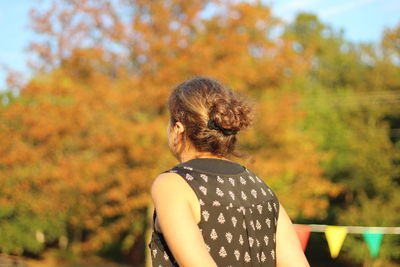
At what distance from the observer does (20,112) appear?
1335 centimetres

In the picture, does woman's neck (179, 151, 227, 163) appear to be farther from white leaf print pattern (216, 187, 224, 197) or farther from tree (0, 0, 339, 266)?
tree (0, 0, 339, 266)

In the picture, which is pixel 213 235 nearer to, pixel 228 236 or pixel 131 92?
pixel 228 236

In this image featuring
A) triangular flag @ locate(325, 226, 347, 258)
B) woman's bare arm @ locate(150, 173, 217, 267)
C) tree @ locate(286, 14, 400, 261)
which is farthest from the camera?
tree @ locate(286, 14, 400, 261)

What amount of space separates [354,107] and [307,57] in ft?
36.4

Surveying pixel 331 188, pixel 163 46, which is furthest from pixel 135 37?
pixel 331 188

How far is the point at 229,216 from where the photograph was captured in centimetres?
150

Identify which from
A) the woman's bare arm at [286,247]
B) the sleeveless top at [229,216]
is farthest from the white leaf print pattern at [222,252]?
the woman's bare arm at [286,247]

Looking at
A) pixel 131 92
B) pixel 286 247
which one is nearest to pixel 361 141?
pixel 131 92

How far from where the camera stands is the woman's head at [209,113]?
155 cm

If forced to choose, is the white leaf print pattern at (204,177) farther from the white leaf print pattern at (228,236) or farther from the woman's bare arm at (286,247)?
the woman's bare arm at (286,247)

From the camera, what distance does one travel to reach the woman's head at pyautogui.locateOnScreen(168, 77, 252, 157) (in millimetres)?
1547

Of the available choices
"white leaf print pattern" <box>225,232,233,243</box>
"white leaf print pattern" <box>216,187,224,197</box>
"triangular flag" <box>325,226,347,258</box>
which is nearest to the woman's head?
"white leaf print pattern" <box>216,187,224,197</box>

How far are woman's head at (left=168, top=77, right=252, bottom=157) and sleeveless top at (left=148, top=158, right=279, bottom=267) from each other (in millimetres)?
52

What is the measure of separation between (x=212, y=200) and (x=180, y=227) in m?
0.14
